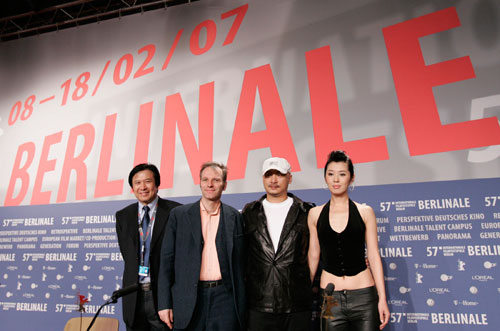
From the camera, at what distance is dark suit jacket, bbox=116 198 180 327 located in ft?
8.10

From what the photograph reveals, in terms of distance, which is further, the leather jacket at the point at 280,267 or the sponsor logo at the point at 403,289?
the sponsor logo at the point at 403,289

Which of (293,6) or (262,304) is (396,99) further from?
(262,304)

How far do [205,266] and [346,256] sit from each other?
83 cm

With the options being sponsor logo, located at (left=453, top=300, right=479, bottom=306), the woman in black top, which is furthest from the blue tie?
sponsor logo, located at (left=453, top=300, right=479, bottom=306)

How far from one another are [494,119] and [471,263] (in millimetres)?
1159

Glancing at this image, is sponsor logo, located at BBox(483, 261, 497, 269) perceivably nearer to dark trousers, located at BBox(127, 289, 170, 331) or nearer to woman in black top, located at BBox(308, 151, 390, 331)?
woman in black top, located at BBox(308, 151, 390, 331)

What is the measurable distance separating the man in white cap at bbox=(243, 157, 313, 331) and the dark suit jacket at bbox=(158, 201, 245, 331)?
9 centimetres

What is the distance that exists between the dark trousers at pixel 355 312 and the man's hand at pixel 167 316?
0.87 metres

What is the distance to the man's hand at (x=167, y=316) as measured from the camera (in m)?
2.25

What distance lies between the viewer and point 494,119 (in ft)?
10.2

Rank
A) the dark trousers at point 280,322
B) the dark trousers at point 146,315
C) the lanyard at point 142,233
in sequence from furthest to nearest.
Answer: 1. the lanyard at point 142,233
2. the dark trousers at point 146,315
3. the dark trousers at point 280,322

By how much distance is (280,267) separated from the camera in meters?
2.33

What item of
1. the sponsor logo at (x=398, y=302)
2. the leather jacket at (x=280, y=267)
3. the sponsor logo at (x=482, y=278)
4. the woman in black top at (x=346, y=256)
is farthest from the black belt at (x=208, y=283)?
the sponsor logo at (x=482, y=278)

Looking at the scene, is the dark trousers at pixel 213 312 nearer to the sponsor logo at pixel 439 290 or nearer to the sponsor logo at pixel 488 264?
the sponsor logo at pixel 439 290
